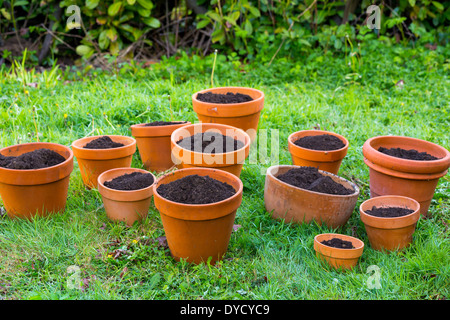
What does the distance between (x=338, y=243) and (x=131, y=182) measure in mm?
1255

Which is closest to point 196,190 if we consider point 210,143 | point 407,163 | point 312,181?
point 210,143

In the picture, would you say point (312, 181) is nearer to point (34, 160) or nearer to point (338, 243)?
point (338, 243)

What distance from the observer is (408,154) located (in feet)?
9.15

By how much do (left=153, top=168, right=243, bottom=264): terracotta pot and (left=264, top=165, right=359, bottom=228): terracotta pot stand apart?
0.34m

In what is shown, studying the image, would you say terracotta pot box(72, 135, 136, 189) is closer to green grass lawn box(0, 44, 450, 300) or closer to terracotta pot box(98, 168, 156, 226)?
green grass lawn box(0, 44, 450, 300)

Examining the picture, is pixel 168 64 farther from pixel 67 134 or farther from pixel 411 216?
pixel 411 216

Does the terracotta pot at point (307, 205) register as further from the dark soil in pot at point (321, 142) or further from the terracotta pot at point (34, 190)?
the terracotta pot at point (34, 190)

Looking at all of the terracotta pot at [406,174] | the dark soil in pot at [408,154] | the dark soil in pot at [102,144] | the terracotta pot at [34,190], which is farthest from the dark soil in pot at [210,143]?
the dark soil in pot at [408,154]

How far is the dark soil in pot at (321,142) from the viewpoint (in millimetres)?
3021

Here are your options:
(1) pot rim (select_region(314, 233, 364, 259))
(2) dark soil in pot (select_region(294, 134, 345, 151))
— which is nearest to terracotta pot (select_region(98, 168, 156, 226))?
(1) pot rim (select_region(314, 233, 364, 259))

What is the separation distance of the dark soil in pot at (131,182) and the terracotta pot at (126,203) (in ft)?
0.22

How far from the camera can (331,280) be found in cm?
218

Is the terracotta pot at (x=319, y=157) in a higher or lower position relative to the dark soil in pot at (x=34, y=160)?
lower

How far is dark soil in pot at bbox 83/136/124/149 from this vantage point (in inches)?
118
